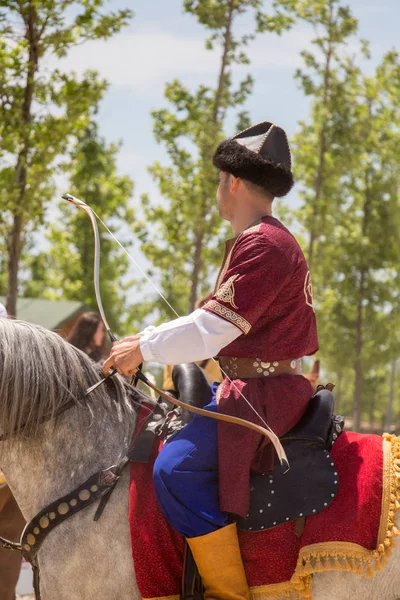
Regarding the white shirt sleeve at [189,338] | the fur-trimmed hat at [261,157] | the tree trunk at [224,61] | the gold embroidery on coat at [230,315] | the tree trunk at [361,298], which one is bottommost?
the tree trunk at [361,298]

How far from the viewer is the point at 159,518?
3244 mm

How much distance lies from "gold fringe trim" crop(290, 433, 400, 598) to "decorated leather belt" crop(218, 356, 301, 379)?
1.91 ft

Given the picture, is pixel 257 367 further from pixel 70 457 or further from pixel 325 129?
pixel 325 129

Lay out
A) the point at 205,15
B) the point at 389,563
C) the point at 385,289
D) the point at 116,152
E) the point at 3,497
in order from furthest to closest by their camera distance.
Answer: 1. the point at 116,152
2. the point at 385,289
3. the point at 205,15
4. the point at 3,497
5. the point at 389,563

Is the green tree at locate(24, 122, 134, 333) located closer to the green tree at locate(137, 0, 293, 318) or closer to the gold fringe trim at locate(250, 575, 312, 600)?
the green tree at locate(137, 0, 293, 318)

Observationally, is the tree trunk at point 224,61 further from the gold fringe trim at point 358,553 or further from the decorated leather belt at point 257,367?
the gold fringe trim at point 358,553

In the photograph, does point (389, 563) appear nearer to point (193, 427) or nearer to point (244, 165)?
point (193, 427)

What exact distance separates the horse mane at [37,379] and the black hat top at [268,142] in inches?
46.7

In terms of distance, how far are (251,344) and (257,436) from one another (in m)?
0.38

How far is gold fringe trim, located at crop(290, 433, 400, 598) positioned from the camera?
10.1ft

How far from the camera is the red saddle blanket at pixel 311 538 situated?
123 inches

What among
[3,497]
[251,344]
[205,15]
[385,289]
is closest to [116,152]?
[385,289]

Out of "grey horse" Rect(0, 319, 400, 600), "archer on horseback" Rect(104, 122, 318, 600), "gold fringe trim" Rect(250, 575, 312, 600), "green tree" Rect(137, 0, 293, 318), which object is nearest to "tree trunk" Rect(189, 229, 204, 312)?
"green tree" Rect(137, 0, 293, 318)

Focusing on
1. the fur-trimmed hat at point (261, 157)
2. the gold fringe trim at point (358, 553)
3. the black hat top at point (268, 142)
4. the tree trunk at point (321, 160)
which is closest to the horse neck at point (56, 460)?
the gold fringe trim at point (358, 553)
